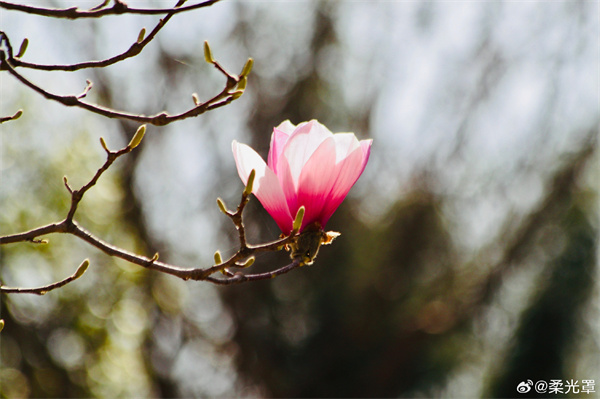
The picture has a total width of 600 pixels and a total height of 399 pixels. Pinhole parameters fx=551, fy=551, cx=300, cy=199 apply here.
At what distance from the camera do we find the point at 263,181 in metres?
0.64

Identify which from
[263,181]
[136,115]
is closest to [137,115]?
[136,115]

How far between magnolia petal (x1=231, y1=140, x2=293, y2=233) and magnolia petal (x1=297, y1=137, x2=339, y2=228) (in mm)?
24

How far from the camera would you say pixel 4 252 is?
4.24m

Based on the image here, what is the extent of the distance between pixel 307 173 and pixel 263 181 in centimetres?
5

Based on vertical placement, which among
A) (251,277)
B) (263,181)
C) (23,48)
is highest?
(23,48)

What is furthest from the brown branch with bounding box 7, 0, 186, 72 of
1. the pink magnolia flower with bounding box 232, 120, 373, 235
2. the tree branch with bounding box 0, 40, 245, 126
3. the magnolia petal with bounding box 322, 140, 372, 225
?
the magnolia petal with bounding box 322, 140, 372, 225

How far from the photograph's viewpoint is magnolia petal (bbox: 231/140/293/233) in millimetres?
640

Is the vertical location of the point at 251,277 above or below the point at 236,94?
below

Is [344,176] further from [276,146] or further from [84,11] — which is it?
[84,11]

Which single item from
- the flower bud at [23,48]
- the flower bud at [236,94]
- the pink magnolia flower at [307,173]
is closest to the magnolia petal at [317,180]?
the pink magnolia flower at [307,173]

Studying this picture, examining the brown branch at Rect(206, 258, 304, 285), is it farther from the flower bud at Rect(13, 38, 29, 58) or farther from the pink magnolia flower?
the flower bud at Rect(13, 38, 29, 58)

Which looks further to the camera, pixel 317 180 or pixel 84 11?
pixel 317 180

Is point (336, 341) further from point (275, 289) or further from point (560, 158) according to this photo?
point (560, 158)

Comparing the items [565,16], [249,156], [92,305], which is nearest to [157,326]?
[92,305]
